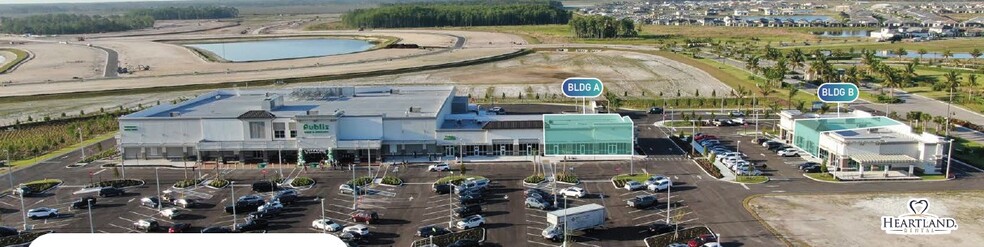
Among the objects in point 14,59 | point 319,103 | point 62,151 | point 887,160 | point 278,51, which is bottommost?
point 62,151

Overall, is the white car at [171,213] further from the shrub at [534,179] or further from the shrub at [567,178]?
the shrub at [567,178]

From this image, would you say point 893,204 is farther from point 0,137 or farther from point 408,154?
point 0,137

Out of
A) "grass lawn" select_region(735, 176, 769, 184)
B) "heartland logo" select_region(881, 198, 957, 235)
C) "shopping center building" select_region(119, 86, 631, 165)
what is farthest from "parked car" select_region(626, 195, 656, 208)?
"shopping center building" select_region(119, 86, 631, 165)

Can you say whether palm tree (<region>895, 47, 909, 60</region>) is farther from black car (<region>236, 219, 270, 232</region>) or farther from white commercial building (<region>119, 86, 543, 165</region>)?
black car (<region>236, 219, 270, 232</region>)

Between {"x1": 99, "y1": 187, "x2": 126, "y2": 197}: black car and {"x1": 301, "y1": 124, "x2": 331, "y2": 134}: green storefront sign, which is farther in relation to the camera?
{"x1": 301, "y1": 124, "x2": 331, "y2": 134}: green storefront sign

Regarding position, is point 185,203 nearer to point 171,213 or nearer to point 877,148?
point 171,213

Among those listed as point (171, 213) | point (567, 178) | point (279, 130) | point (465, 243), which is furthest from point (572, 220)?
point (279, 130)
